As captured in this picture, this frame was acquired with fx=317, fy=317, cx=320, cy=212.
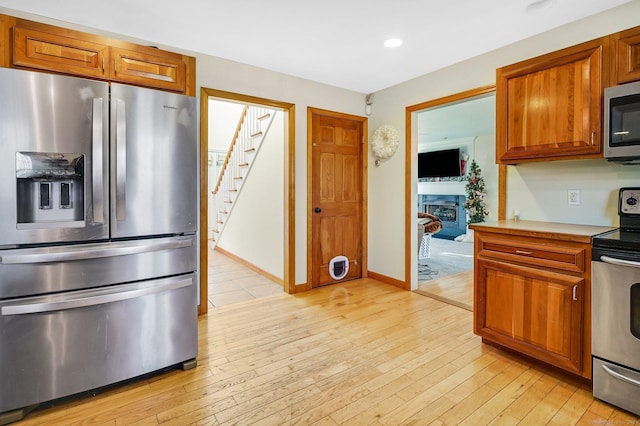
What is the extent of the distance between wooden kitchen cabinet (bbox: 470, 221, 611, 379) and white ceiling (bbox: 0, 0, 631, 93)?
1.59 metres

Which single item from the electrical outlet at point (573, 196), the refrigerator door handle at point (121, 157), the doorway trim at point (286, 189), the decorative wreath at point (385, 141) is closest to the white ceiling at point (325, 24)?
the doorway trim at point (286, 189)

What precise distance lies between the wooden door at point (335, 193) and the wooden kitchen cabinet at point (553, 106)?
194 cm

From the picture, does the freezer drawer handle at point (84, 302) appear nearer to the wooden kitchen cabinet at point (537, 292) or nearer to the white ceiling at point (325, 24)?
the white ceiling at point (325, 24)

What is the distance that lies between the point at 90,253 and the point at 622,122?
126 inches

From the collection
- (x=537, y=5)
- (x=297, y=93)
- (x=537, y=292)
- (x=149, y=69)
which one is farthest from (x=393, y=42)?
(x=537, y=292)

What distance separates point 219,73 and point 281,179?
4.50 feet

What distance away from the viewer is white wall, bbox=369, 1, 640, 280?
2.30 meters

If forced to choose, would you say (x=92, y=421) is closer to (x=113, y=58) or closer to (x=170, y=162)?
(x=170, y=162)

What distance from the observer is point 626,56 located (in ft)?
6.33

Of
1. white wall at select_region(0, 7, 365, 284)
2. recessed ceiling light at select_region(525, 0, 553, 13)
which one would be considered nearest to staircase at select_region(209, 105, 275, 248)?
white wall at select_region(0, 7, 365, 284)

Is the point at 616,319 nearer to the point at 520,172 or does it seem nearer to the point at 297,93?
the point at 520,172

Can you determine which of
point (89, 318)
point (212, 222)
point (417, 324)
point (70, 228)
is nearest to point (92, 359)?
point (89, 318)

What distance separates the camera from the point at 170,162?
200 cm

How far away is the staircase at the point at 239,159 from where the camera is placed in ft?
14.9
